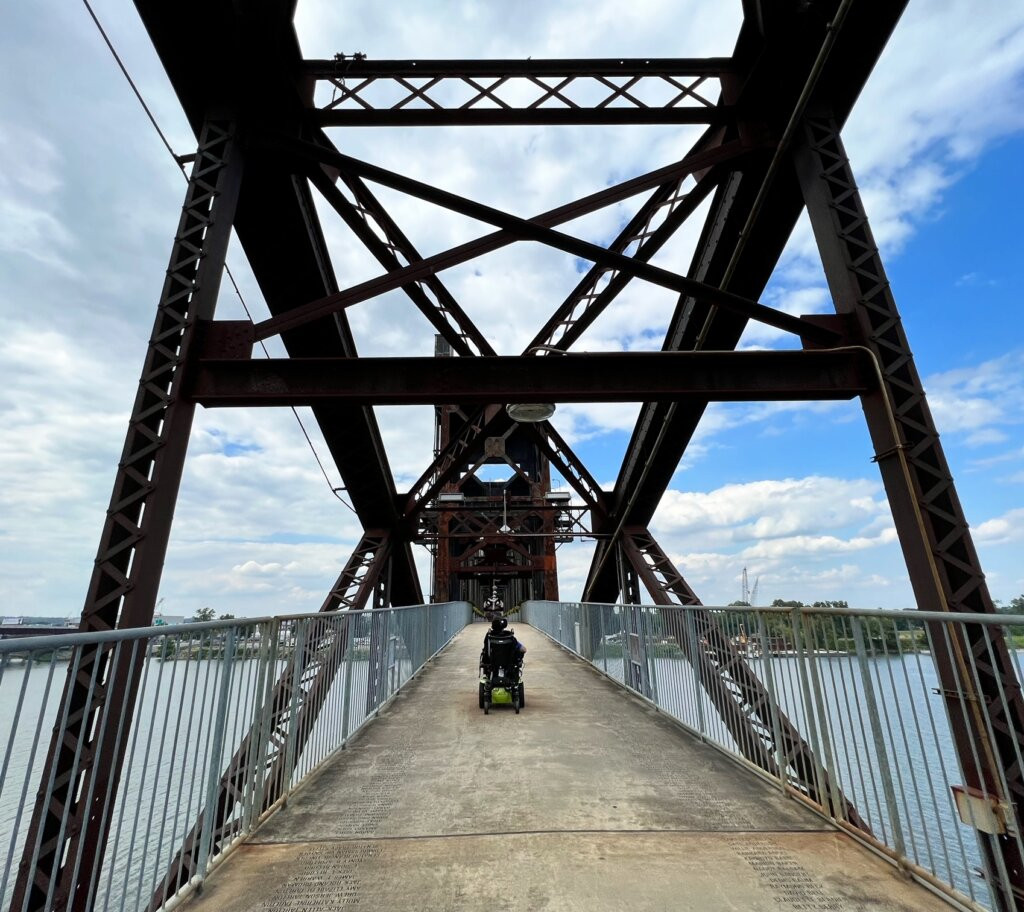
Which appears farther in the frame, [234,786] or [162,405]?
[162,405]

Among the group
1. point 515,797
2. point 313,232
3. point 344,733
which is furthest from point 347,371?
point 515,797

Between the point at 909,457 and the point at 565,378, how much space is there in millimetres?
3620

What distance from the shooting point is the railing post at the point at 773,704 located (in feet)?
14.8

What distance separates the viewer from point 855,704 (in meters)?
3.76

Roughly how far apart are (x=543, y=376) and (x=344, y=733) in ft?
15.0

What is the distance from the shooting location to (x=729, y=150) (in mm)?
7473

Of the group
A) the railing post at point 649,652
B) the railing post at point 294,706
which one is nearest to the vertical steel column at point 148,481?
the railing post at point 294,706

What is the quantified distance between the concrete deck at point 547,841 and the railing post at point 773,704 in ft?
0.53

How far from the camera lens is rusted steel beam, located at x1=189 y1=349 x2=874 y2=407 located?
20.2 ft

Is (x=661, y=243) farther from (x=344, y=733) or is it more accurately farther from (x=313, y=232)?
(x=344, y=733)

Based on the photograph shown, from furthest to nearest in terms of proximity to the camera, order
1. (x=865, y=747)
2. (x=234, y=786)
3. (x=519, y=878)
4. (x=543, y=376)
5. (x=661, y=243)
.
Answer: (x=661, y=243), (x=543, y=376), (x=234, y=786), (x=865, y=747), (x=519, y=878)

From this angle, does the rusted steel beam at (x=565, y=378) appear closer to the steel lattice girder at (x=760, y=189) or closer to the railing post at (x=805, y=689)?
the steel lattice girder at (x=760, y=189)

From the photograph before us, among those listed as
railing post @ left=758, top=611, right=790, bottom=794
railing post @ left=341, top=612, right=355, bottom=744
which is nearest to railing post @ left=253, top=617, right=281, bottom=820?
railing post @ left=341, top=612, right=355, bottom=744

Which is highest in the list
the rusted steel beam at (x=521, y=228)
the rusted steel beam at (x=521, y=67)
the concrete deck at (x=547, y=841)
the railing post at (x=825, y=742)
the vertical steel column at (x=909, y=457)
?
the rusted steel beam at (x=521, y=67)
